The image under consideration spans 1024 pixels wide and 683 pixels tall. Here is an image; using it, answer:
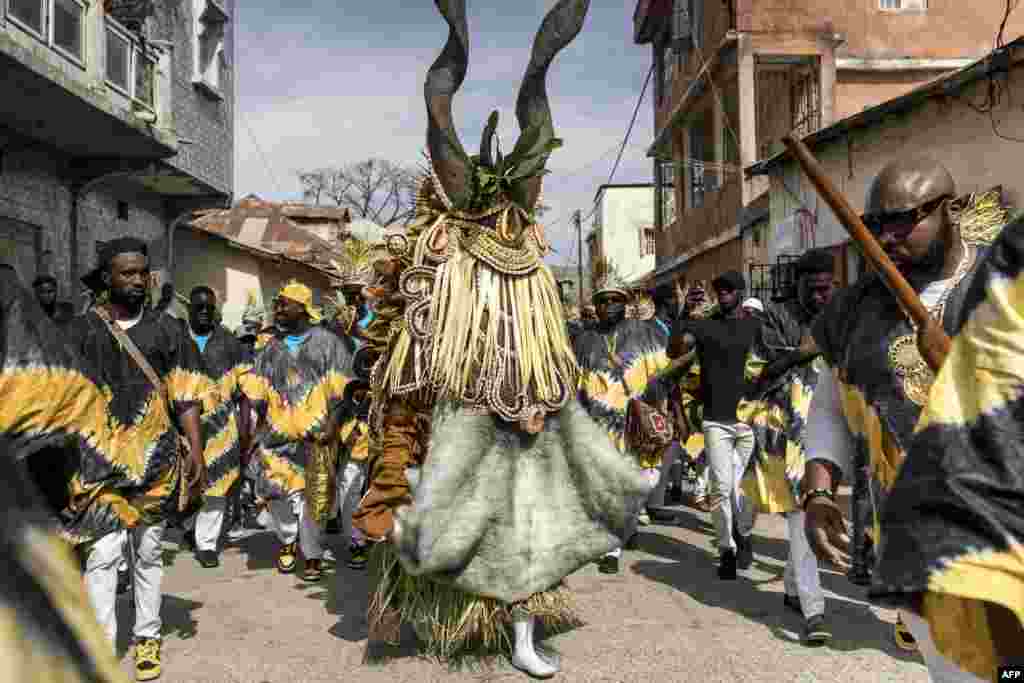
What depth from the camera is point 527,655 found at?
4.66 meters

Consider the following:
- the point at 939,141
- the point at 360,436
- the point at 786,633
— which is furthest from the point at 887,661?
the point at 939,141

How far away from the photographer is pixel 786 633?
5324mm

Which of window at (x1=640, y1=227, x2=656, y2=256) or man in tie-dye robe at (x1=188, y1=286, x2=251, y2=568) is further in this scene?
window at (x1=640, y1=227, x2=656, y2=256)

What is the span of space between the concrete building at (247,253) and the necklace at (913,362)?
1051 centimetres

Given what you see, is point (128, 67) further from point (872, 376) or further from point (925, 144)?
point (872, 376)

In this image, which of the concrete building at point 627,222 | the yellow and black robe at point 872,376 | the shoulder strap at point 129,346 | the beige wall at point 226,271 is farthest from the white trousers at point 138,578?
the concrete building at point 627,222

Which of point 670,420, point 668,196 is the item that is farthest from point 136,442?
point 668,196

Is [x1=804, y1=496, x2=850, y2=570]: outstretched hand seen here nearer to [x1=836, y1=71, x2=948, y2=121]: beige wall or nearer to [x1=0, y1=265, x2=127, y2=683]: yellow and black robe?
[x1=0, y1=265, x2=127, y2=683]: yellow and black robe

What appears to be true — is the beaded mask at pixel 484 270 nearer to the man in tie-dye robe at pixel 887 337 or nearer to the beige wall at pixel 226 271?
the man in tie-dye robe at pixel 887 337

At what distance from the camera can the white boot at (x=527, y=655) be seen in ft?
15.1

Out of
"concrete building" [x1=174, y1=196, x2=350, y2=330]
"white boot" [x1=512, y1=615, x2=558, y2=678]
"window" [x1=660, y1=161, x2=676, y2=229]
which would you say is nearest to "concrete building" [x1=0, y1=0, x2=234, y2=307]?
"concrete building" [x1=174, y1=196, x2=350, y2=330]

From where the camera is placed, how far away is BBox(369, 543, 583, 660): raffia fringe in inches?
184

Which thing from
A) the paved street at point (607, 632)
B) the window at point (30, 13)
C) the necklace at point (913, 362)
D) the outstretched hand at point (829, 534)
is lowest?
the paved street at point (607, 632)

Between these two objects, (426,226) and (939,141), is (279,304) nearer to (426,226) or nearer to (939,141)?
(426,226)
